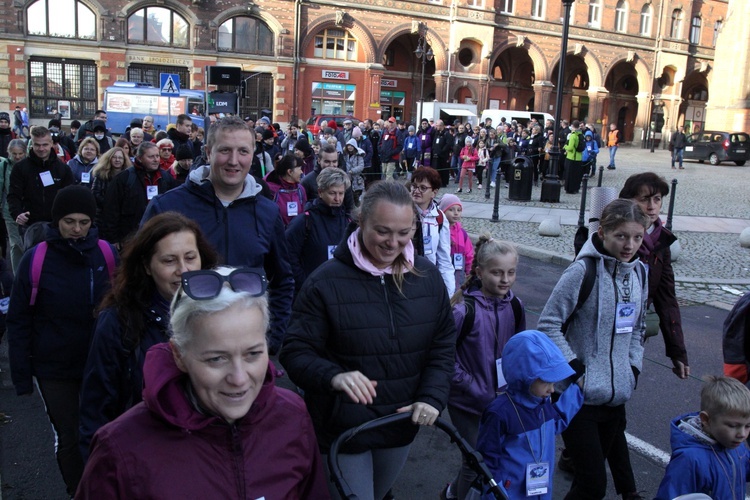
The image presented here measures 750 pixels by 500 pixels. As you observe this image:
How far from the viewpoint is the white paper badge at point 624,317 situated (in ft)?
11.2

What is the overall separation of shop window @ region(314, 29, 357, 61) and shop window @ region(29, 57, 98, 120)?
41.7ft

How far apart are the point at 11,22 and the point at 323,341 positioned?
3465cm

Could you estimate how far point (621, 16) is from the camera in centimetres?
4756

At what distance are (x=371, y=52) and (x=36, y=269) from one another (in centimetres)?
3682

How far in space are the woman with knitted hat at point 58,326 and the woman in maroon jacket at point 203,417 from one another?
6.34ft

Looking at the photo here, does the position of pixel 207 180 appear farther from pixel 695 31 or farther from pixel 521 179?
pixel 695 31

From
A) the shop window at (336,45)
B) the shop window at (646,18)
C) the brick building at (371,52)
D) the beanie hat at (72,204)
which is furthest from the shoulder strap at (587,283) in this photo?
the shop window at (646,18)

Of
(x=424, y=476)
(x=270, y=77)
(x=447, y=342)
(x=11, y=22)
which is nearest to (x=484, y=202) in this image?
(x=424, y=476)

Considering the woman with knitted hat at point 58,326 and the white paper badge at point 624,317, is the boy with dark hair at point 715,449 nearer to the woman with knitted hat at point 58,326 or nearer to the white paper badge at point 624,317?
the white paper badge at point 624,317

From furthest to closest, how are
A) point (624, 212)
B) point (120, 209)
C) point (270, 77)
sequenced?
point (270, 77) < point (120, 209) < point (624, 212)

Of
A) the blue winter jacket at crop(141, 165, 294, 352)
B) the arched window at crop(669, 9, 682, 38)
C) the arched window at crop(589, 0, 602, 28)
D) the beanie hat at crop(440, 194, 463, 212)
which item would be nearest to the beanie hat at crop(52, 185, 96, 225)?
the blue winter jacket at crop(141, 165, 294, 352)

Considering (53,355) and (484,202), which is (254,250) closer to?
(53,355)

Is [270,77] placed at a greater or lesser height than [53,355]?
greater

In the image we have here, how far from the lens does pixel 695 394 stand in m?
5.52
